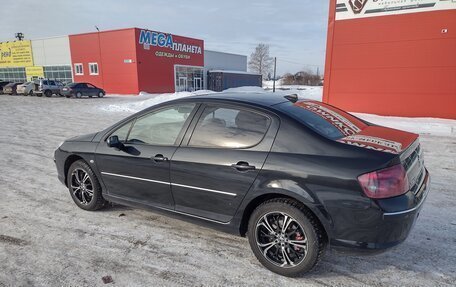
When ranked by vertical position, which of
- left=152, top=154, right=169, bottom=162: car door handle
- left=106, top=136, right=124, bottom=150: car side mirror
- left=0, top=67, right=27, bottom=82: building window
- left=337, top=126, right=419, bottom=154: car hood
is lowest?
left=152, top=154, right=169, bottom=162: car door handle

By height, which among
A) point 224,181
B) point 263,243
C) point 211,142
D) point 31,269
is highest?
point 211,142

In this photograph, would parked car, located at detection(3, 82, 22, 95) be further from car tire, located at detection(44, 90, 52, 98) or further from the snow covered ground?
the snow covered ground

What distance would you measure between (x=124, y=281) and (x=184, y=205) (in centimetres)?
92

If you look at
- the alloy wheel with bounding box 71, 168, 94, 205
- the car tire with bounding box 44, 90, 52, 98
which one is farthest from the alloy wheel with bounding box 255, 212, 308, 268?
the car tire with bounding box 44, 90, 52, 98

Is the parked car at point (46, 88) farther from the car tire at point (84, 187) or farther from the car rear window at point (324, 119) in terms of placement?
the car rear window at point (324, 119)

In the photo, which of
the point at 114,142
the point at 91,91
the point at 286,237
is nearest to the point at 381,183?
the point at 286,237

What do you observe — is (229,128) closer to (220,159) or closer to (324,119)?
(220,159)

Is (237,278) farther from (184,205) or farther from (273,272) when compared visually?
(184,205)

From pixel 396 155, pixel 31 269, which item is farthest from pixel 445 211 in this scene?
pixel 31 269

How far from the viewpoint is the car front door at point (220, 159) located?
2.89 metres

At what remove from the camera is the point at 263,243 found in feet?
9.64

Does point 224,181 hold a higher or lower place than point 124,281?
higher

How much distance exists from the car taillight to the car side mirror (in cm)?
264

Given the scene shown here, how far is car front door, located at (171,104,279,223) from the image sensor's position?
289 cm
